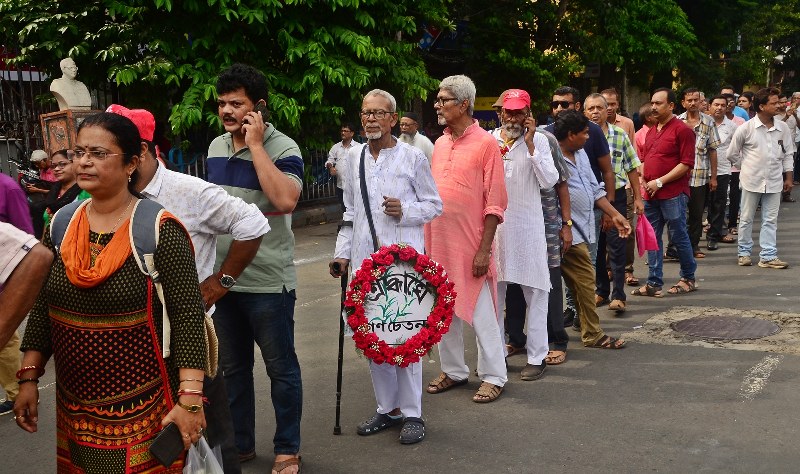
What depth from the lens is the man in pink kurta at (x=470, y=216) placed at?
19.0 feet

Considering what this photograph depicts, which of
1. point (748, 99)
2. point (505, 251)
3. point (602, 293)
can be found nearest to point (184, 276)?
point (505, 251)

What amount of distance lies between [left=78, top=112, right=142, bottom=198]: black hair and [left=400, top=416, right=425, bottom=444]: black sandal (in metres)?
2.53

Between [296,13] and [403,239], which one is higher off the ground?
[296,13]

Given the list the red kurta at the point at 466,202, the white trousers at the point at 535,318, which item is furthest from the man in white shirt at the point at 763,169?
the red kurta at the point at 466,202

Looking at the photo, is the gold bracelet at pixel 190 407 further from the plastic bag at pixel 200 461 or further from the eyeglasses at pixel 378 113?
the eyeglasses at pixel 378 113

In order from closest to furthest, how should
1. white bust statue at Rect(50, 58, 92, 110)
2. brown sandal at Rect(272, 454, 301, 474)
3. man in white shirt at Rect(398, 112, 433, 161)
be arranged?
brown sandal at Rect(272, 454, 301, 474) → man in white shirt at Rect(398, 112, 433, 161) → white bust statue at Rect(50, 58, 92, 110)

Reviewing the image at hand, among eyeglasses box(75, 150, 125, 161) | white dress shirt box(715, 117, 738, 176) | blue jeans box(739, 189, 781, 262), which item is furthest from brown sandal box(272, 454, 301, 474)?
white dress shirt box(715, 117, 738, 176)

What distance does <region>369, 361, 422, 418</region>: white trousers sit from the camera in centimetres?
531

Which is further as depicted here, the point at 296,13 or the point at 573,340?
the point at 296,13

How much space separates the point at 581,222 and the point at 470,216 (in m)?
1.63

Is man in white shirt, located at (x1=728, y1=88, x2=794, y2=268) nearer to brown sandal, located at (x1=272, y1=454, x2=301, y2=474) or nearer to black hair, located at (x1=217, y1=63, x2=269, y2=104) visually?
brown sandal, located at (x1=272, y1=454, x2=301, y2=474)

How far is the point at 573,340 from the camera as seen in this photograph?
Answer: 7559 mm

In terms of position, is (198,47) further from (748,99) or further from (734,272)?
(748,99)

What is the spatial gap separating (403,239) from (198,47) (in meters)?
9.29
